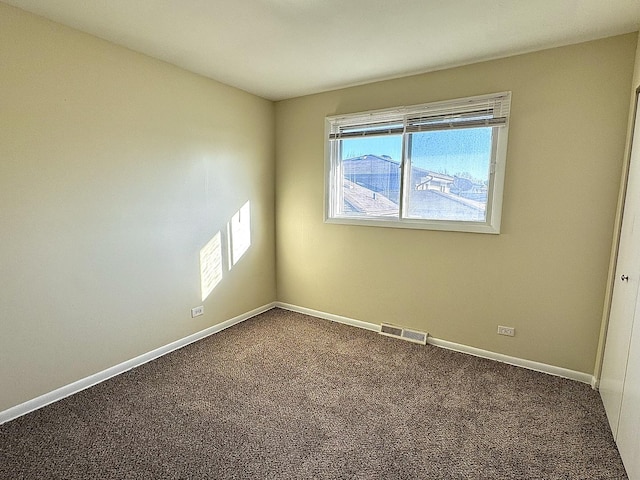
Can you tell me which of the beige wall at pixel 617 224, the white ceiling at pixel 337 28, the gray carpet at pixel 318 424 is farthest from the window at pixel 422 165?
the gray carpet at pixel 318 424

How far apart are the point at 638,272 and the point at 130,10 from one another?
3.24 meters

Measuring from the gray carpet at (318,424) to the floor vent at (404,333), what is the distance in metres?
0.29

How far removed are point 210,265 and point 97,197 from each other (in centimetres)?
120

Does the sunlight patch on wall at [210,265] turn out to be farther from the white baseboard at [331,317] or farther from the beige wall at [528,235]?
the beige wall at [528,235]

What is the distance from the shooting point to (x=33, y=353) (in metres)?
2.14

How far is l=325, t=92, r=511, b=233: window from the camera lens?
2.72 meters

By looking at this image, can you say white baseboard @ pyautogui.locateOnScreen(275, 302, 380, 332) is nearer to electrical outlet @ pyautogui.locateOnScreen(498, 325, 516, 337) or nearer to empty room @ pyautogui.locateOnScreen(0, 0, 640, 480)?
empty room @ pyautogui.locateOnScreen(0, 0, 640, 480)

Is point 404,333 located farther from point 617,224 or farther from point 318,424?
point 617,224

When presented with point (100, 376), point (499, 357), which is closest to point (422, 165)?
point (499, 357)

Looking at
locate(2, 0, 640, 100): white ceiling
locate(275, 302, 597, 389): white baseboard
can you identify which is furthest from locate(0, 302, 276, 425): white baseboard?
locate(2, 0, 640, 100): white ceiling

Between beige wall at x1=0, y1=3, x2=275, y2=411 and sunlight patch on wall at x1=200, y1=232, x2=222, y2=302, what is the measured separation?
0.30 ft

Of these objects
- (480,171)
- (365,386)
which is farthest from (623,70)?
(365,386)

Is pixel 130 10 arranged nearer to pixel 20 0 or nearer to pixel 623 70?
pixel 20 0

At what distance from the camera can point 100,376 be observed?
2.48m
